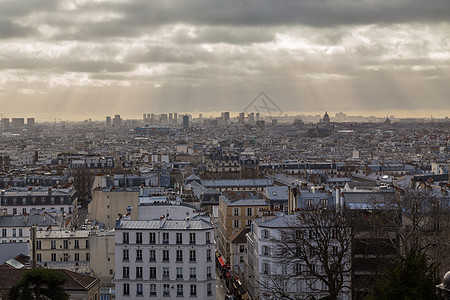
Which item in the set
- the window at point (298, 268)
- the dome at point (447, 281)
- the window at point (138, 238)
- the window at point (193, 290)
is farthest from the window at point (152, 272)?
the dome at point (447, 281)

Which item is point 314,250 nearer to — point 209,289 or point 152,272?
point 209,289

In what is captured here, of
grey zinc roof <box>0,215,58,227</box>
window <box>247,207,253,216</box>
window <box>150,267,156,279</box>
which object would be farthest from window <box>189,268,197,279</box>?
grey zinc roof <box>0,215,58,227</box>

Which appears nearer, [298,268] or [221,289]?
[298,268]

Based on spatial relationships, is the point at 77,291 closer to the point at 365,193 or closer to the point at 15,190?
the point at 365,193

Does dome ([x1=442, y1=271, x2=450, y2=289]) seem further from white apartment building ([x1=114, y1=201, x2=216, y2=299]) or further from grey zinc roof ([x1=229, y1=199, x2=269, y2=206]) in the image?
grey zinc roof ([x1=229, y1=199, x2=269, y2=206])

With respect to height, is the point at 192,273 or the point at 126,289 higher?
the point at 192,273

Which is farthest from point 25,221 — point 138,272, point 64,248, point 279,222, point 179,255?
point 279,222

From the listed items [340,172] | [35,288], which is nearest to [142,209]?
[35,288]

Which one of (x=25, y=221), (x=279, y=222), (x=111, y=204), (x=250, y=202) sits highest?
(x=279, y=222)
